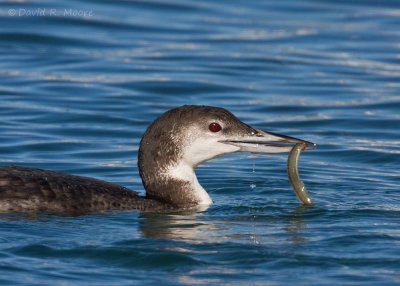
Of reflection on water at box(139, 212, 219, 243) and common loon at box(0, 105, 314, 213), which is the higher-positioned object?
common loon at box(0, 105, 314, 213)

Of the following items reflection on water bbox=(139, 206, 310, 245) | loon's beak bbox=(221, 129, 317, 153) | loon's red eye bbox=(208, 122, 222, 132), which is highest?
loon's red eye bbox=(208, 122, 222, 132)

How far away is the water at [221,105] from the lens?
10141 mm

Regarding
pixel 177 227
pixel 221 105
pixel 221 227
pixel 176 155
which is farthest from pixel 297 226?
pixel 221 105

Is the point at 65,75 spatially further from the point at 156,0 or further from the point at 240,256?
the point at 240,256

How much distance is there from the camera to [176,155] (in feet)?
39.9

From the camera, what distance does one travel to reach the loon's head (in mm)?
12047

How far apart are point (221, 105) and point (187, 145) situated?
645 cm

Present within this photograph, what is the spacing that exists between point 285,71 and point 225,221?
911 cm

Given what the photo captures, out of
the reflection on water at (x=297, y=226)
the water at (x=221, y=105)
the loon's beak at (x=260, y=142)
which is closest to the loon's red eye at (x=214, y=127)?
the loon's beak at (x=260, y=142)

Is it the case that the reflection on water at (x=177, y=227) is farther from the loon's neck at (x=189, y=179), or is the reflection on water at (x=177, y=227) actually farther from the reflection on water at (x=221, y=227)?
the loon's neck at (x=189, y=179)

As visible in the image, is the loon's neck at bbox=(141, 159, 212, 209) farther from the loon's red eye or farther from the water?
the loon's red eye

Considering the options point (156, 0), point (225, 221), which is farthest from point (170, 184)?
point (156, 0)

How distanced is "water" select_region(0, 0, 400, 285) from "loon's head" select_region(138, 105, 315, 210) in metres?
0.37

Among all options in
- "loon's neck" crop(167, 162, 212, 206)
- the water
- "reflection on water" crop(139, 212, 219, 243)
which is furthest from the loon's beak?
"reflection on water" crop(139, 212, 219, 243)
